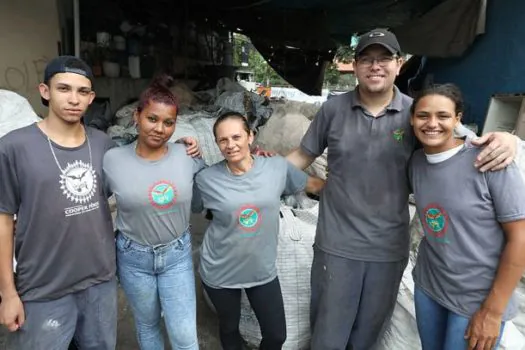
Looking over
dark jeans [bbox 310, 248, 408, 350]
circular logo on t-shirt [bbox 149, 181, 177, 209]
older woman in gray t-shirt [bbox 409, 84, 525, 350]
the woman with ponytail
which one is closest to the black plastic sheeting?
older woman in gray t-shirt [bbox 409, 84, 525, 350]

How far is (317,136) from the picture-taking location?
6.00ft

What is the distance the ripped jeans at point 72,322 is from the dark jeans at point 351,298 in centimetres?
93

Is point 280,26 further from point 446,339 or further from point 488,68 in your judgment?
point 446,339

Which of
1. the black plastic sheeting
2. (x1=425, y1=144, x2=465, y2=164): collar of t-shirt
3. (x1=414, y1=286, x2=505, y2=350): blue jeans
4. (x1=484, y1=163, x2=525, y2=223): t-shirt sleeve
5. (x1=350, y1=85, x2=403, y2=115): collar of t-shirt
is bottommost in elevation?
(x1=414, y1=286, x2=505, y2=350): blue jeans

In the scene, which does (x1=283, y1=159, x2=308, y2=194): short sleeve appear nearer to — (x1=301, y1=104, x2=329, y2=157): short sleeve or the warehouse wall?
(x1=301, y1=104, x2=329, y2=157): short sleeve

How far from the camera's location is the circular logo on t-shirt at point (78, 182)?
1.37 metres

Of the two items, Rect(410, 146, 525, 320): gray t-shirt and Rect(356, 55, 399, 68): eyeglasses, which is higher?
Rect(356, 55, 399, 68): eyeglasses

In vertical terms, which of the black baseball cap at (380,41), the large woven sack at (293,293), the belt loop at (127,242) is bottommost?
the large woven sack at (293,293)

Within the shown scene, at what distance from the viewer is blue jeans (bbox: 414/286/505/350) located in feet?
4.46

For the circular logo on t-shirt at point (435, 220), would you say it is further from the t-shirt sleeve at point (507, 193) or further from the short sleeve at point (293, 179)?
the short sleeve at point (293, 179)

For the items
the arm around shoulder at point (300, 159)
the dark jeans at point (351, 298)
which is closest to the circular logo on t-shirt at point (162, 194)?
the arm around shoulder at point (300, 159)

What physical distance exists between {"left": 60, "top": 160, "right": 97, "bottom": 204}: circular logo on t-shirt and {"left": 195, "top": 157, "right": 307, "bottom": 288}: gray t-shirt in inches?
17.9

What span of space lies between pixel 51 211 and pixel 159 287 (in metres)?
0.57

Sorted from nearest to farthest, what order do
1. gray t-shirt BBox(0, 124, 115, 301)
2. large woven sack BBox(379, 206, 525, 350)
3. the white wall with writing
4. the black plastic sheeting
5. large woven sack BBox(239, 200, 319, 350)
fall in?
gray t-shirt BBox(0, 124, 115, 301) → large woven sack BBox(379, 206, 525, 350) → large woven sack BBox(239, 200, 319, 350) → the white wall with writing → the black plastic sheeting
